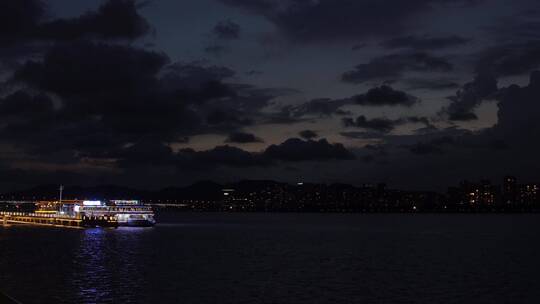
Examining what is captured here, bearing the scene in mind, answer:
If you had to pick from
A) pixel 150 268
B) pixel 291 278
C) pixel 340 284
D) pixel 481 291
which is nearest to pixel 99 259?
pixel 150 268

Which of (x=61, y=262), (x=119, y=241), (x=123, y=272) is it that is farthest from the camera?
(x=119, y=241)

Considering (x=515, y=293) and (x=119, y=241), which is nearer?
(x=515, y=293)

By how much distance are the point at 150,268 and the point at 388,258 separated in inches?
1585

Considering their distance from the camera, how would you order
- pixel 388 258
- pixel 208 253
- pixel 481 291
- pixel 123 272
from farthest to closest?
pixel 208 253 < pixel 388 258 < pixel 123 272 < pixel 481 291

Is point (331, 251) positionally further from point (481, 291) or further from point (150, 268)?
point (481, 291)

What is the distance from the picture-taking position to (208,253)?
120312 millimetres

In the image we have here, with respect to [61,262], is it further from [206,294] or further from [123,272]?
[206,294]

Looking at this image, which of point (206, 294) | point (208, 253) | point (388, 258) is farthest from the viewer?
point (208, 253)

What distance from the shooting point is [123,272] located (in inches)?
3388

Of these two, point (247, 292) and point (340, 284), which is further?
point (340, 284)

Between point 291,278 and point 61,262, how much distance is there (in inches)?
1473

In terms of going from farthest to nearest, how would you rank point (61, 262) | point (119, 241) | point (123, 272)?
1. point (119, 241)
2. point (61, 262)
3. point (123, 272)

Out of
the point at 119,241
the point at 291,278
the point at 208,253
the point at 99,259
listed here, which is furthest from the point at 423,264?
the point at 119,241

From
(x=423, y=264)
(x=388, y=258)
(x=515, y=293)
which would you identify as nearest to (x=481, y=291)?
(x=515, y=293)
